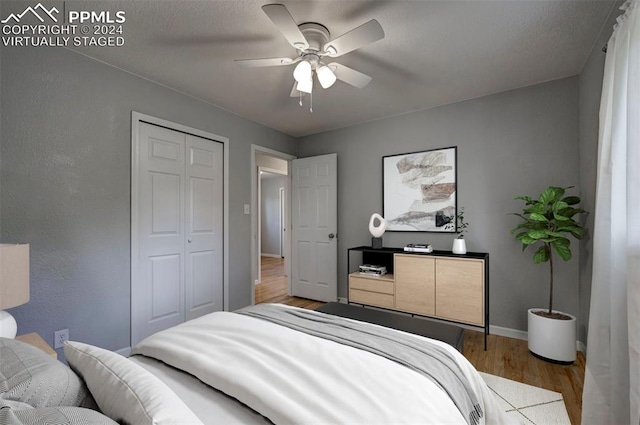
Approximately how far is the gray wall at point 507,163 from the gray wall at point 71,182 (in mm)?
2860

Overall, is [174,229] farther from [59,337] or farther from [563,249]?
[563,249]

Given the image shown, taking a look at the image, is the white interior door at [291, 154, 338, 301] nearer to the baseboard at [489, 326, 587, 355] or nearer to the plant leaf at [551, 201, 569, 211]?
the baseboard at [489, 326, 587, 355]

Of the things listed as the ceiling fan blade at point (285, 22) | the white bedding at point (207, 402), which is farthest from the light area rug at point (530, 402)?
the ceiling fan blade at point (285, 22)

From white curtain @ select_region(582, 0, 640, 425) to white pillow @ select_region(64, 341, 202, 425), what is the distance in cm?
181

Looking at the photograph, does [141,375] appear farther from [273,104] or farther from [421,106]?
[421,106]

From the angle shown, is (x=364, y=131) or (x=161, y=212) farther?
(x=364, y=131)

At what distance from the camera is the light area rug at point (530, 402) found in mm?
1689

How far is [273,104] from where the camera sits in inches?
125

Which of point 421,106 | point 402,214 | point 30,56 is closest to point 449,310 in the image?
point 402,214

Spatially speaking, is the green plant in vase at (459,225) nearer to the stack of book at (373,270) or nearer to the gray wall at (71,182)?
the stack of book at (373,270)

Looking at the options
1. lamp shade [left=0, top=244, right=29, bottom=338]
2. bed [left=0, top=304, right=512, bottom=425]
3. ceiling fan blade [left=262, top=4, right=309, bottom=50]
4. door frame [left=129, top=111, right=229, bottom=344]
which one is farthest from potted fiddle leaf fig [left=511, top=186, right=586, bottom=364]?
lamp shade [left=0, top=244, right=29, bottom=338]

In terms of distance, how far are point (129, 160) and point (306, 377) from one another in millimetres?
2468

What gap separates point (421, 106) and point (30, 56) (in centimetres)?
344

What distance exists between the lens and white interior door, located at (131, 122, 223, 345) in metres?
2.61
